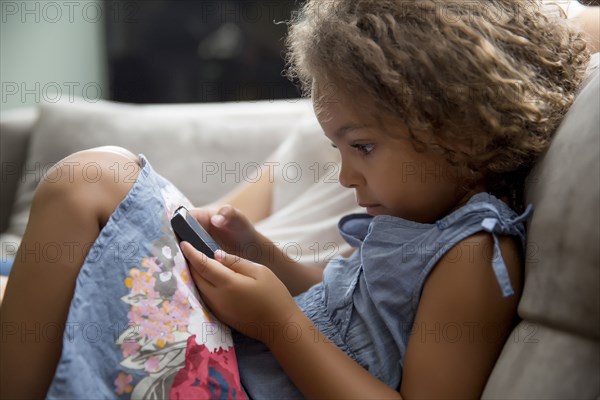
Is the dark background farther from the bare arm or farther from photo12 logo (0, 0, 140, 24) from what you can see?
the bare arm

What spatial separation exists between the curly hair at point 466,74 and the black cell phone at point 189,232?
0.25 m

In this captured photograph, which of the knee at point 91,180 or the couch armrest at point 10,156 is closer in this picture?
the knee at point 91,180

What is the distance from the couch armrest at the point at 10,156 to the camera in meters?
1.94

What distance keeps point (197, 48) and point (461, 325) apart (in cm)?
238

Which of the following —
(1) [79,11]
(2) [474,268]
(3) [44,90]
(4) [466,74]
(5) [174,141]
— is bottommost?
(3) [44,90]

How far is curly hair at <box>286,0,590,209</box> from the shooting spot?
0.85 metres

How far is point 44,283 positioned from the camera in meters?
0.82

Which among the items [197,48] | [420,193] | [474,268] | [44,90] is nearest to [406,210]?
[420,193]

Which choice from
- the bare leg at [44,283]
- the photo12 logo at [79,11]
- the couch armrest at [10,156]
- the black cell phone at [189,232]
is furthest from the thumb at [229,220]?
the photo12 logo at [79,11]

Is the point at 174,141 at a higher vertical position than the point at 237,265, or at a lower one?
lower

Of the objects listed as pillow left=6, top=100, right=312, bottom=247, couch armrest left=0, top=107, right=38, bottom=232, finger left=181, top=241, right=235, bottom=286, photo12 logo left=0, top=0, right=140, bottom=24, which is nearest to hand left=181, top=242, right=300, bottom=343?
finger left=181, top=241, right=235, bottom=286

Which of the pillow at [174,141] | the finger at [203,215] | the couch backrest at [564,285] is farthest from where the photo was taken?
the pillow at [174,141]

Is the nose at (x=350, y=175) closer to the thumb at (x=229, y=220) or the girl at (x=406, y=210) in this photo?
the girl at (x=406, y=210)

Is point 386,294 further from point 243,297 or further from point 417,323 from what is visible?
point 243,297
